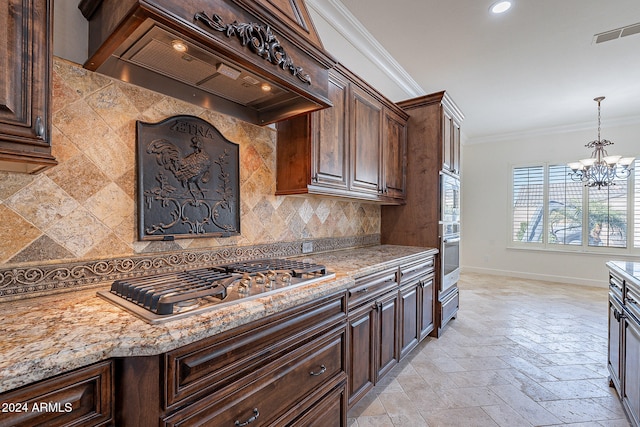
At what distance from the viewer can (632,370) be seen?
175cm

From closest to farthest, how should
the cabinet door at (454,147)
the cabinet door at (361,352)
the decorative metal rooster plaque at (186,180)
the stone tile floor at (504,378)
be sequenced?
the decorative metal rooster plaque at (186,180), the cabinet door at (361,352), the stone tile floor at (504,378), the cabinet door at (454,147)

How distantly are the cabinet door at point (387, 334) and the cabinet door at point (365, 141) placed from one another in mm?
940

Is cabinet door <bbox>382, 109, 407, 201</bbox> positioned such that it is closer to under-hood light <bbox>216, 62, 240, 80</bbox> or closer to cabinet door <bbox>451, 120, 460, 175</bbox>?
cabinet door <bbox>451, 120, 460, 175</bbox>

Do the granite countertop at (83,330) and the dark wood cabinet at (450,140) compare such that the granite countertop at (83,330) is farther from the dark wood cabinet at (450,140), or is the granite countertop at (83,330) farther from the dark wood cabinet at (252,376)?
the dark wood cabinet at (450,140)

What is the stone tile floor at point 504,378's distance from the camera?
195cm

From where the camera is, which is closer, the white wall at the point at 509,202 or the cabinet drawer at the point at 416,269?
the cabinet drawer at the point at 416,269

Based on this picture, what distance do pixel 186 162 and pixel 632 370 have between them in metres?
2.90

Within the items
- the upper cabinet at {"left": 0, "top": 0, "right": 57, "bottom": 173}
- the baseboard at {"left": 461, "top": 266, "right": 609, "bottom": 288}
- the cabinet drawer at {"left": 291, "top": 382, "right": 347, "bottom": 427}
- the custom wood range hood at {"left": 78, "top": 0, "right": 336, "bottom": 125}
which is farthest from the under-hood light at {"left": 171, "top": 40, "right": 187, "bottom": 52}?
the baseboard at {"left": 461, "top": 266, "right": 609, "bottom": 288}

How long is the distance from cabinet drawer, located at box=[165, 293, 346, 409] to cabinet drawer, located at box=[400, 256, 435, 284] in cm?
119

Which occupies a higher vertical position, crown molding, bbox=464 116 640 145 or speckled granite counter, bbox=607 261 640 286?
crown molding, bbox=464 116 640 145

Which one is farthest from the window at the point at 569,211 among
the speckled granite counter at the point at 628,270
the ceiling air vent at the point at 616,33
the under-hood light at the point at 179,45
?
the under-hood light at the point at 179,45

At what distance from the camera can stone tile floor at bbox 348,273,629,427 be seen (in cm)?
195

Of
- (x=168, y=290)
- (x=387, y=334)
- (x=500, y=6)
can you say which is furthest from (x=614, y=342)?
(x=168, y=290)

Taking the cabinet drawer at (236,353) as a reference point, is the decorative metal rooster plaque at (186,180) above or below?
above
